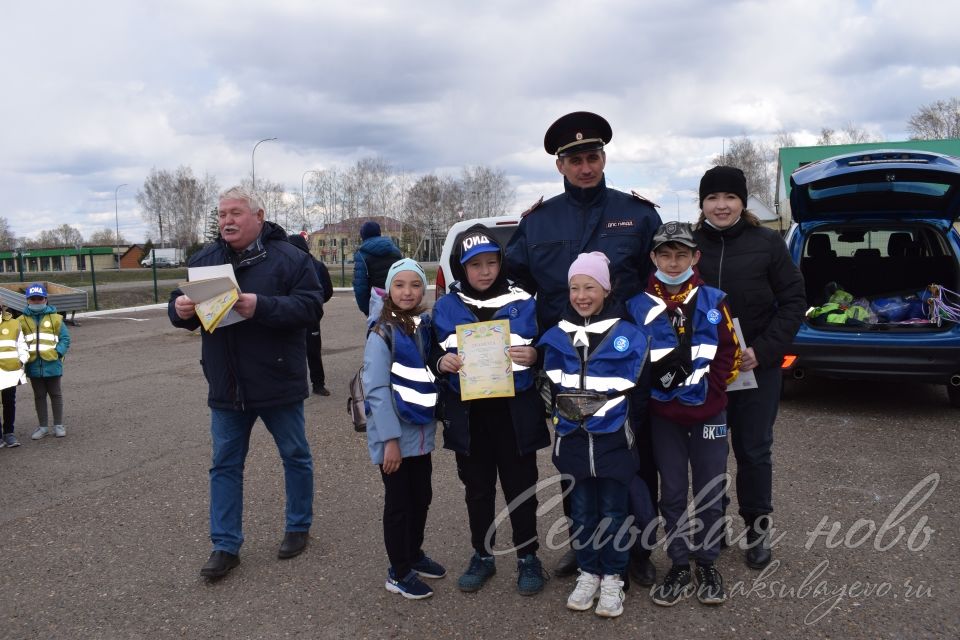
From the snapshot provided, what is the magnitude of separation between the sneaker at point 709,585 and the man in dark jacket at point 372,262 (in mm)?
4690

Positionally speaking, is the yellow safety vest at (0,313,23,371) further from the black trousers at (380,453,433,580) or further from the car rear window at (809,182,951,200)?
the car rear window at (809,182,951,200)

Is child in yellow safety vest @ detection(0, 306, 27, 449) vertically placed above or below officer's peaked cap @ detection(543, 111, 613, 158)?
below

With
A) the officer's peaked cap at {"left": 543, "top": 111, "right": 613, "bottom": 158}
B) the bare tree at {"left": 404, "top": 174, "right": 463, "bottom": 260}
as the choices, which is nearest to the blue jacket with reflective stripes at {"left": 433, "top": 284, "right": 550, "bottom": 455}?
the officer's peaked cap at {"left": 543, "top": 111, "right": 613, "bottom": 158}

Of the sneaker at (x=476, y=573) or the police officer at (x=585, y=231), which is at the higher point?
the police officer at (x=585, y=231)

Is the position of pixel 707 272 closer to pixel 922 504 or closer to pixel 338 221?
pixel 922 504

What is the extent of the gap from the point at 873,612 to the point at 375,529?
104 inches

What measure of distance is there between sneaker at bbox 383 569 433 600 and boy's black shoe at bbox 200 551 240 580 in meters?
0.90

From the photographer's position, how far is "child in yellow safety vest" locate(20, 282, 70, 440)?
6.74 metres

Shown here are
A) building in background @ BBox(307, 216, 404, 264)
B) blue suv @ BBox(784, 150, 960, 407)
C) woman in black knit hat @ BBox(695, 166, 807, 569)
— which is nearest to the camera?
woman in black knit hat @ BBox(695, 166, 807, 569)

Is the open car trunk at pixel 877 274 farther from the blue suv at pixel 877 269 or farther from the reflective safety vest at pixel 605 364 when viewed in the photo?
the reflective safety vest at pixel 605 364

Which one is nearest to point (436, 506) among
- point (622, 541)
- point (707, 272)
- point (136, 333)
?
point (622, 541)

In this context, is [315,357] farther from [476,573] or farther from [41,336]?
[476,573]

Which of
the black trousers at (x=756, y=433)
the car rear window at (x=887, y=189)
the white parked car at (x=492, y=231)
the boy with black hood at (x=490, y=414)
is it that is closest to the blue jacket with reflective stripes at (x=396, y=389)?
the boy with black hood at (x=490, y=414)

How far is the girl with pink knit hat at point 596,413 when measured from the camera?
3199 millimetres
